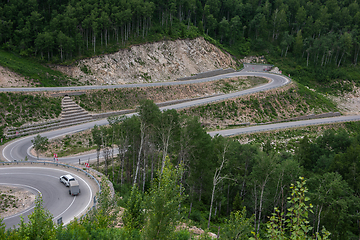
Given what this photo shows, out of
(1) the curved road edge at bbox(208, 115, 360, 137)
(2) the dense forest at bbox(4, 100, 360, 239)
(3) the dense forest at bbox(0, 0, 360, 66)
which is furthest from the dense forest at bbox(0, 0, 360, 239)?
(1) the curved road edge at bbox(208, 115, 360, 137)

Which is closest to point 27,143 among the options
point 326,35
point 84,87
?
point 84,87

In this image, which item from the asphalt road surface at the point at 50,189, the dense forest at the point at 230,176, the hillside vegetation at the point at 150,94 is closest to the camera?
the asphalt road surface at the point at 50,189

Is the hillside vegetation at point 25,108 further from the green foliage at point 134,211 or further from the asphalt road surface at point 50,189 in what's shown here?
the green foliage at point 134,211

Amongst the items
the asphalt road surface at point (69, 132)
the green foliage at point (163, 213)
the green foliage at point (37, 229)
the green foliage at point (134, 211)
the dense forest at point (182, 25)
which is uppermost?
the dense forest at point (182, 25)

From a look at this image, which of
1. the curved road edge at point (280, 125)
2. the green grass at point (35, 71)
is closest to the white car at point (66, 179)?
the curved road edge at point (280, 125)

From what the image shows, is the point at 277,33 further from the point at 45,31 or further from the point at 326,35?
the point at 45,31

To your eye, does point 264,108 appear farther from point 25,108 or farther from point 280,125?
point 25,108
